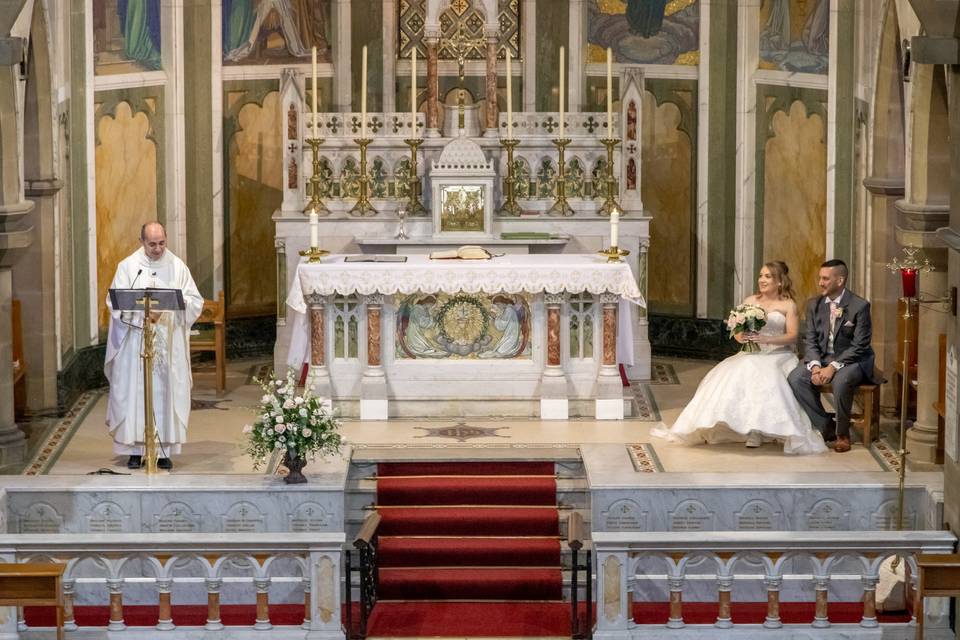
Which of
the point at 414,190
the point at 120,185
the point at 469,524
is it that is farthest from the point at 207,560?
the point at 120,185

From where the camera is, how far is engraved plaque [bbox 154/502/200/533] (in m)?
11.5

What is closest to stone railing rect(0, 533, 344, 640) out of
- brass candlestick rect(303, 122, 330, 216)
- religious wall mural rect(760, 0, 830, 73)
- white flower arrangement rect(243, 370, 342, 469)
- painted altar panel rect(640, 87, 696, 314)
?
white flower arrangement rect(243, 370, 342, 469)

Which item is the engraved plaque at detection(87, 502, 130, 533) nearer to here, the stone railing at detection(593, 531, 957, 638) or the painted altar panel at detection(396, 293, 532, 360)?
the stone railing at detection(593, 531, 957, 638)

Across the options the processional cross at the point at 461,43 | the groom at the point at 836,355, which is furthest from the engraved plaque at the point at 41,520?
the processional cross at the point at 461,43

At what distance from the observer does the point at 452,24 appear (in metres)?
17.6

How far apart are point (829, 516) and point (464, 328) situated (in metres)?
3.79

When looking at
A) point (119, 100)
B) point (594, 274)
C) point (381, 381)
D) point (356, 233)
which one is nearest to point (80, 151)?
point (119, 100)

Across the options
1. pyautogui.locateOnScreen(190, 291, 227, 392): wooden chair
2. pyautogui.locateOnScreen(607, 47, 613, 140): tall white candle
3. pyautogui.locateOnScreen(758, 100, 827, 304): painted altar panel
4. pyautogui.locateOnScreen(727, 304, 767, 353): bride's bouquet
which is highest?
pyautogui.locateOnScreen(607, 47, 613, 140): tall white candle

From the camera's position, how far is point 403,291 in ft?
46.4

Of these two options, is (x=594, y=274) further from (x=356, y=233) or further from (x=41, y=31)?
(x=41, y=31)

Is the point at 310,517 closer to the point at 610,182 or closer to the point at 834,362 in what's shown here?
the point at 834,362

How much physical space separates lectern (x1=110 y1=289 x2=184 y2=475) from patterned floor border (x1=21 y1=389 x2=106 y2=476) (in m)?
0.95

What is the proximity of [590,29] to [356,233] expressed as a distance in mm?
3158

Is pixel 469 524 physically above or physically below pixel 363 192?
below
